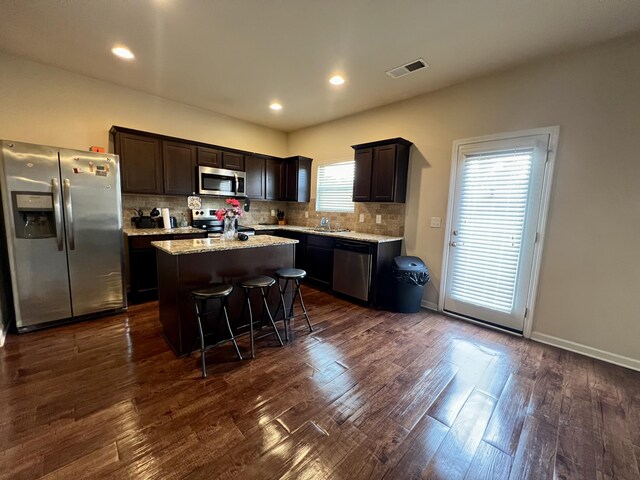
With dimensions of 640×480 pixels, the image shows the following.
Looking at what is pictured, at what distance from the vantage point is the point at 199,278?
2.39m

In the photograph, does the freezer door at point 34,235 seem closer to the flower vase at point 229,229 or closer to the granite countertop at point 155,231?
the granite countertop at point 155,231

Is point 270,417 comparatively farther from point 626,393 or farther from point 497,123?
point 497,123

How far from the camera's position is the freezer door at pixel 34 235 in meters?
2.51

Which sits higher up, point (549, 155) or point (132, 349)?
point (549, 155)

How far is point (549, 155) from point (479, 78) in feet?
3.96

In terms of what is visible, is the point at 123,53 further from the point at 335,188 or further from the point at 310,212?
the point at 310,212

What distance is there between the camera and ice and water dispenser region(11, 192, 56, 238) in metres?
2.55

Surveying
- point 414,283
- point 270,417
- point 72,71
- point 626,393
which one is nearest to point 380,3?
point 414,283

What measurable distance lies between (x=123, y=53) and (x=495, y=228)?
4562 millimetres

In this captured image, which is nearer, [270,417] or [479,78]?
[270,417]

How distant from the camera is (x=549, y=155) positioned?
→ 268 cm

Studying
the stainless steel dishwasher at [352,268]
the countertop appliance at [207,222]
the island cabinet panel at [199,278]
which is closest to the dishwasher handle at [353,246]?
the stainless steel dishwasher at [352,268]

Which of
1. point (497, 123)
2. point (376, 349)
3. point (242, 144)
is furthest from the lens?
point (242, 144)

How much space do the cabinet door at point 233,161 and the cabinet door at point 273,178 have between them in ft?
1.79
